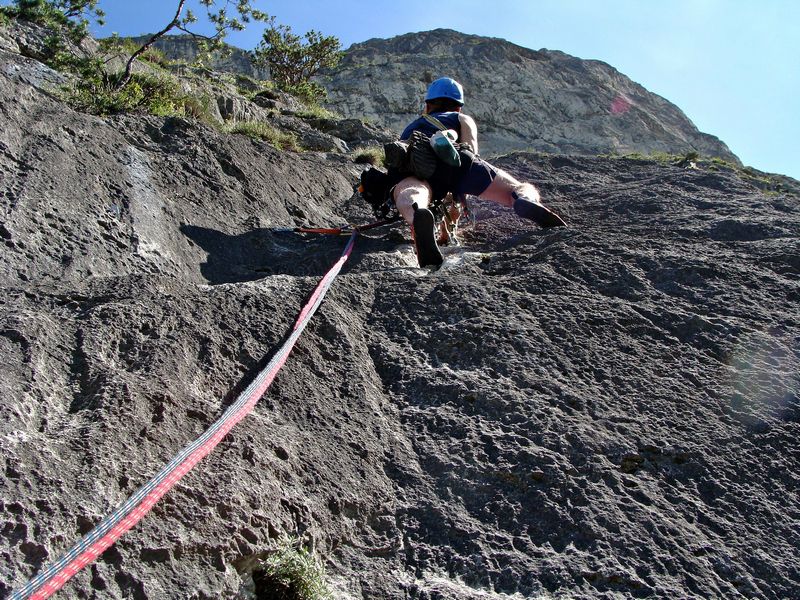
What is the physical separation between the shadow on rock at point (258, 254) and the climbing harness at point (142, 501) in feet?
5.04

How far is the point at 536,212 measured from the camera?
4520 mm

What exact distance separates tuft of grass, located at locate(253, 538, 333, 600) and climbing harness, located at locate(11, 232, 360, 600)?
1.15 ft

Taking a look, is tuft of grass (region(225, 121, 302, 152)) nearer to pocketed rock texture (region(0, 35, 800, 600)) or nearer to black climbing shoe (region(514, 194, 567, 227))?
pocketed rock texture (region(0, 35, 800, 600))

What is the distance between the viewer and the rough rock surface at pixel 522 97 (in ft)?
77.5

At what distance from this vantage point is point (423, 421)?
2.68 m

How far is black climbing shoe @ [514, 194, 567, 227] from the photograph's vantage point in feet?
14.8

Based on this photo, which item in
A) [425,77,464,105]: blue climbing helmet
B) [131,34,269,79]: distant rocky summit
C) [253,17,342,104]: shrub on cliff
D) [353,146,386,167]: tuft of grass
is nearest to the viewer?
[425,77,464,105]: blue climbing helmet

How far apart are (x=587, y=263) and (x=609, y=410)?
1.35 m

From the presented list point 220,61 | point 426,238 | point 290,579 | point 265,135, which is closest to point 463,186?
point 426,238

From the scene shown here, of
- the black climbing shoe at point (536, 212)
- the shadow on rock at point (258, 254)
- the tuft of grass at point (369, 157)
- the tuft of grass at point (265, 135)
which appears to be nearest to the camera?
the shadow on rock at point (258, 254)

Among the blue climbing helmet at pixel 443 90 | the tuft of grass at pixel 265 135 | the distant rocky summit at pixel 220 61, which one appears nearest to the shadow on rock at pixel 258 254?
the blue climbing helmet at pixel 443 90

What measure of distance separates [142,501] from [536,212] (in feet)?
10.9

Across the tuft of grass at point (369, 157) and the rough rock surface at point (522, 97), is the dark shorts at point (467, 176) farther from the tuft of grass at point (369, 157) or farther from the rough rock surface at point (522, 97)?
the rough rock surface at point (522, 97)

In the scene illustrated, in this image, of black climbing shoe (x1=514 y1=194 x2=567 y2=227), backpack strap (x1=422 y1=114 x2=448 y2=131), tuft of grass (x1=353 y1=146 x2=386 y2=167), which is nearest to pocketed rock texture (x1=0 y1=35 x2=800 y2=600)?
black climbing shoe (x1=514 y1=194 x2=567 y2=227)
